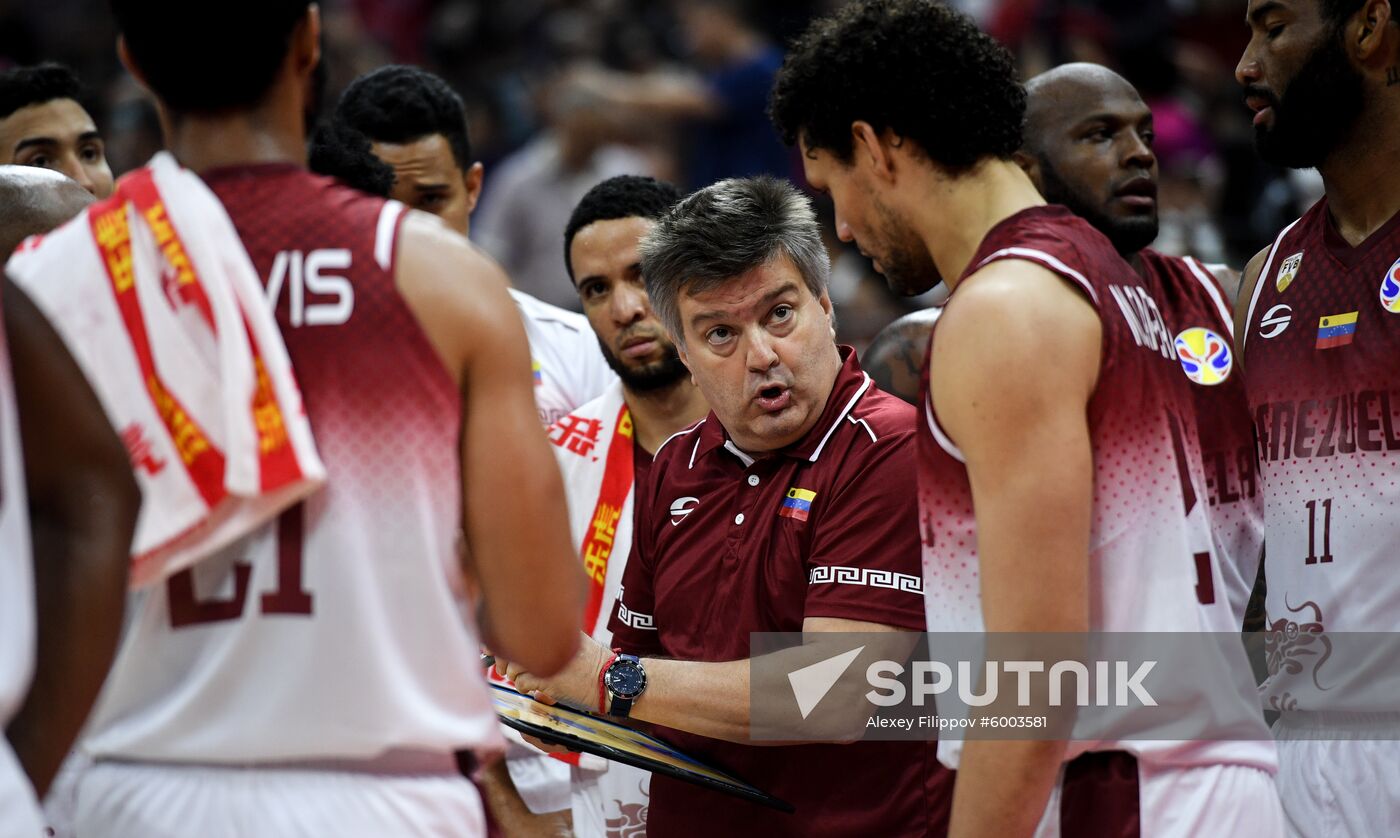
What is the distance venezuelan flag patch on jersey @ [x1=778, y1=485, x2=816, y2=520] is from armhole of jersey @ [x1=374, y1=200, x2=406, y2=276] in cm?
168

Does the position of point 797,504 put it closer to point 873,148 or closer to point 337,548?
point 873,148

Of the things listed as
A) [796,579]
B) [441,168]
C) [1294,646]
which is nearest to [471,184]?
[441,168]

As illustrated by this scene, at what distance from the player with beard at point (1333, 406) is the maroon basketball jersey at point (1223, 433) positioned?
0.28 ft

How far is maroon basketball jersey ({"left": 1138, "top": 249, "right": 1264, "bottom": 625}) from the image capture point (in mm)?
3986

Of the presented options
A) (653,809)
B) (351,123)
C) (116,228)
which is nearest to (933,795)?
(653,809)

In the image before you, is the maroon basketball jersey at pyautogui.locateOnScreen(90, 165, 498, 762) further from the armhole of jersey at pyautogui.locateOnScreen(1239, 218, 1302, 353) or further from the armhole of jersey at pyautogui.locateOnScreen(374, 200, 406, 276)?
the armhole of jersey at pyautogui.locateOnScreen(1239, 218, 1302, 353)

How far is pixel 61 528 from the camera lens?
7.30 feet

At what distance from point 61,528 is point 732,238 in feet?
7.23

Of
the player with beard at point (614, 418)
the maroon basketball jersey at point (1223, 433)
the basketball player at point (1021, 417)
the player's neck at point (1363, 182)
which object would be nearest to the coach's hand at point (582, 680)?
the player with beard at point (614, 418)

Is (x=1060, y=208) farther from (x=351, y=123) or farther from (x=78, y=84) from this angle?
(x=78, y=84)

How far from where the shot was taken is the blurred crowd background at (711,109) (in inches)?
391

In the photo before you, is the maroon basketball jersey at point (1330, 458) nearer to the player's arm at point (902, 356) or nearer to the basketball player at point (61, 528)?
the player's arm at point (902, 356)

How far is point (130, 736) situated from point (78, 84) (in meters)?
4.53

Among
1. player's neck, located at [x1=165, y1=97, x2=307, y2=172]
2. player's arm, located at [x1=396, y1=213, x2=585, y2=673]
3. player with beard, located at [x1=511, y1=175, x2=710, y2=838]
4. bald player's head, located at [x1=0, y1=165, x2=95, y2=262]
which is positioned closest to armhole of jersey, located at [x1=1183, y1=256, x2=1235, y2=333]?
player with beard, located at [x1=511, y1=175, x2=710, y2=838]
